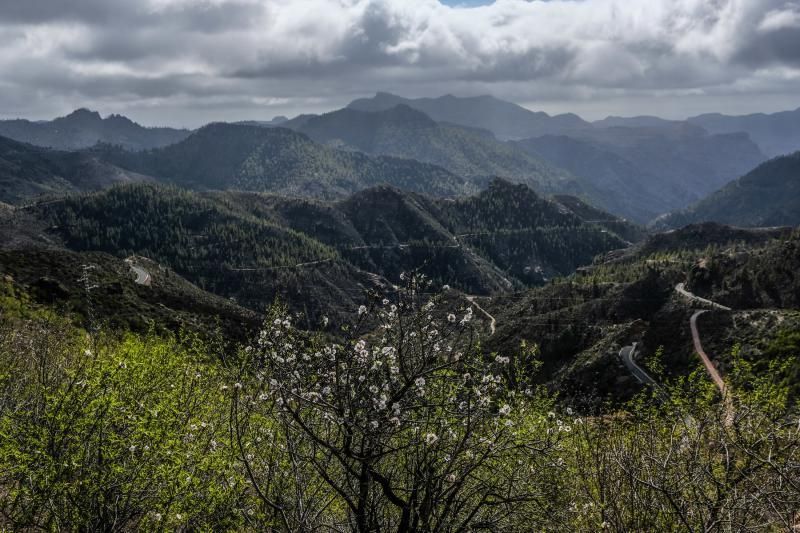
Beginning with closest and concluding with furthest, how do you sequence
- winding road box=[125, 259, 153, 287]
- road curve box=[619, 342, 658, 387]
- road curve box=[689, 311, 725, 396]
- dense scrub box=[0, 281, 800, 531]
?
dense scrub box=[0, 281, 800, 531], road curve box=[689, 311, 725, 396], road curve box=[619, 342, 658, 387], winding road box=[125, 259, 153, 287]

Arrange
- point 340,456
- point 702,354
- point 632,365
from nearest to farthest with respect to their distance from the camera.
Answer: point 340,456, point 702,354, point 632,365

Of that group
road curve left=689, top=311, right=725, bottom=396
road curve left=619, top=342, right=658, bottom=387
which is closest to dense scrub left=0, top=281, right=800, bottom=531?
road curve left=689, top=311, right=725, bottom=396

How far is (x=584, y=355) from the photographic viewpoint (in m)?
85.3

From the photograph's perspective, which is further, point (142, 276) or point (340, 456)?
point (142, 276)

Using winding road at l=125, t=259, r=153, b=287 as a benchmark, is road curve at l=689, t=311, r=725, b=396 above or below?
above

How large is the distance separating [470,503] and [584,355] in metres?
72.5

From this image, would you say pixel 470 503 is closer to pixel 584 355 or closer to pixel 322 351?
pixel 322 351

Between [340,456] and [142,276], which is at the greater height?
[340,456]

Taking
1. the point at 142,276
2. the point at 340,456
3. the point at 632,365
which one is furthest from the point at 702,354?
the point at 142,276

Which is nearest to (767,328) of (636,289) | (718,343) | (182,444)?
(718,343)

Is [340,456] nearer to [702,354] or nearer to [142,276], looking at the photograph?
[702,354]

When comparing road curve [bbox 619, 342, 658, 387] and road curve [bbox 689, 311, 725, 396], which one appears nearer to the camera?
road curve [bbox 689, 311, 725, 396]

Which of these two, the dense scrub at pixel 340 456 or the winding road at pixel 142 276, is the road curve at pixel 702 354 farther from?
the winding road at pixel 142 276

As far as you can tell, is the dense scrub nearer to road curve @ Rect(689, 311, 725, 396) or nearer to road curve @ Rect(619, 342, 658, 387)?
road curve @ Rect(689, 311, 725, 396)
